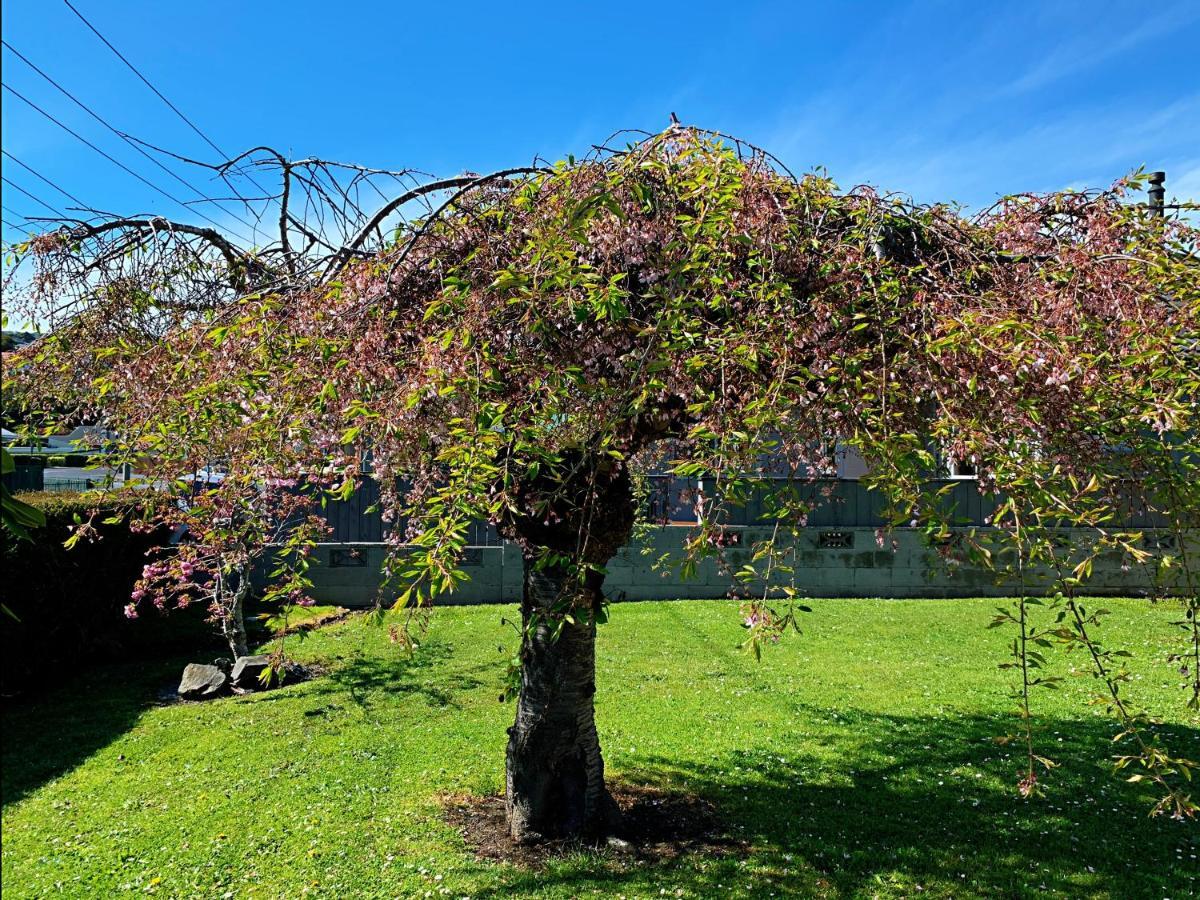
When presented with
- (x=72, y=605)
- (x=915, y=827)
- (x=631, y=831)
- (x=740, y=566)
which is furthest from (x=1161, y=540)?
(x=72, y=605)

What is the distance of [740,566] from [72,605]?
7846 mm

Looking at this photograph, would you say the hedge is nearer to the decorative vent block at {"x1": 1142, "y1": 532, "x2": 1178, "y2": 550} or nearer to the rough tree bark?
the rough tree bark

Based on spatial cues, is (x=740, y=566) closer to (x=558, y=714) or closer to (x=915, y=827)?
(x=915, y=827)

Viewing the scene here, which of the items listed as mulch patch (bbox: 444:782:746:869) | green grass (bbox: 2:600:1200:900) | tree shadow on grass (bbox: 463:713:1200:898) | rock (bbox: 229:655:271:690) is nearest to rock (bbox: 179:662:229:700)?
rock (bbox: 229:655:271:690)

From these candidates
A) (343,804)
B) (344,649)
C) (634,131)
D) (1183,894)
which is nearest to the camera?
(634,131)

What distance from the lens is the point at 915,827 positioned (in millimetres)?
4844

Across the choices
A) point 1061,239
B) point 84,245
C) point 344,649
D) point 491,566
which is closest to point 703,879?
point 1061,239

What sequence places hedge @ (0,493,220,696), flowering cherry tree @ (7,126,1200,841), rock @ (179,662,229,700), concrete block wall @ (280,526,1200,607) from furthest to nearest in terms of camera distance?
1. concrete block wall @ (280,526,1200,607)
2. rock @ (179,662,229,700)
3. hedge @ (0,493,220,696)
4. flowering cherry tree @ (7,126,1200,841)

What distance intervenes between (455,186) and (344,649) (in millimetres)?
6457

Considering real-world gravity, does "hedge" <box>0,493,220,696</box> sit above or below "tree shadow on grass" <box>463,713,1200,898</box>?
above

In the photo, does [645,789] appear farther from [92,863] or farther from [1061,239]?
[1061,239]

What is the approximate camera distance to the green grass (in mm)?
4184

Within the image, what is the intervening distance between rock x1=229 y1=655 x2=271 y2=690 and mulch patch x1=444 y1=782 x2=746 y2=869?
11.1 ft

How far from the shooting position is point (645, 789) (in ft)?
17.7
